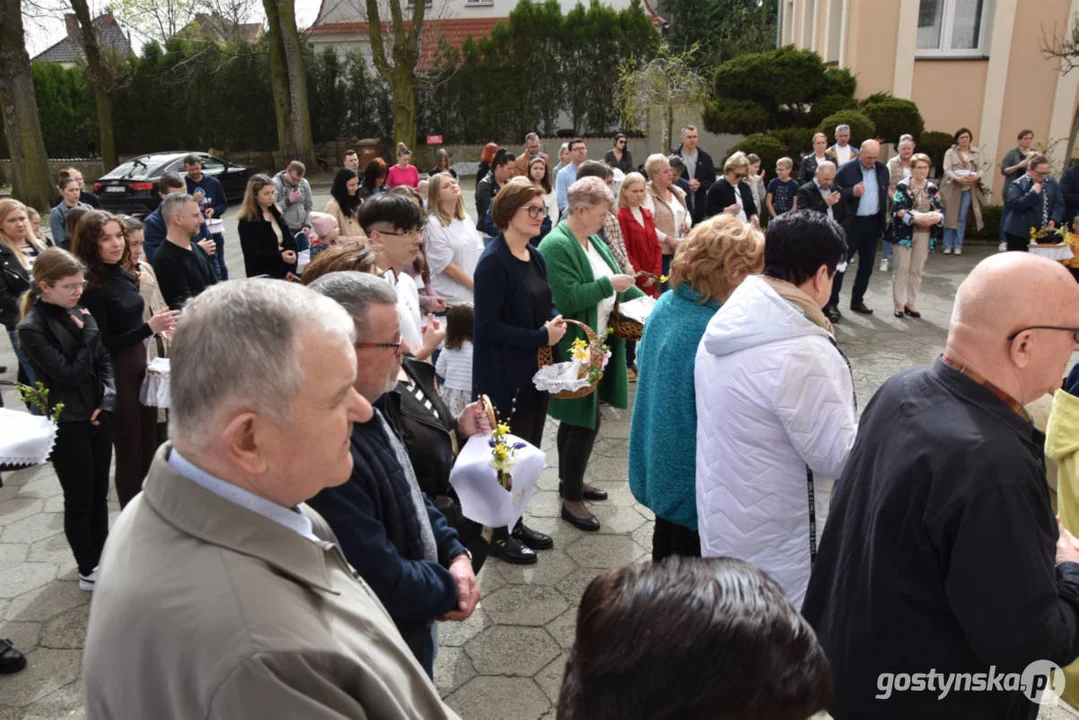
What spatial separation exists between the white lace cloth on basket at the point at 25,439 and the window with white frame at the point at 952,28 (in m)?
17.1

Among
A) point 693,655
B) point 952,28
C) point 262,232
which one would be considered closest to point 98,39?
point 262,232

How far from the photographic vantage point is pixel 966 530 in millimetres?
1761

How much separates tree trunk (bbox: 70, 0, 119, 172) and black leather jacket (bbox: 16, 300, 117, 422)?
73.6 feet

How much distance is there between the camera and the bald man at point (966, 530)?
1.76 metres

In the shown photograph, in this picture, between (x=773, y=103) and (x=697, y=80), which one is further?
(x=697, y=80)

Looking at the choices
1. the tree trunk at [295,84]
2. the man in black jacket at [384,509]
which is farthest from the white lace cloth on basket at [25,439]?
the tree trunk at [295,84]

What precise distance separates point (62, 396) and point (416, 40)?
2326cm

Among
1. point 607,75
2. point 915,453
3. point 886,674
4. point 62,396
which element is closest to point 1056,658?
point 886,674

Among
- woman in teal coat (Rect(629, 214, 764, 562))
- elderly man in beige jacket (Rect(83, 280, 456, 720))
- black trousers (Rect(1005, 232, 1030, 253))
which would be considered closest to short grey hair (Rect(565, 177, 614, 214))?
woman in teal coat (Rect(629, 214, 764, 562))

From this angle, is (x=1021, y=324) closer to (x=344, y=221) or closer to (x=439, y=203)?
(x=439, y=203)

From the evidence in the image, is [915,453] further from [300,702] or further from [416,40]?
[416,40]

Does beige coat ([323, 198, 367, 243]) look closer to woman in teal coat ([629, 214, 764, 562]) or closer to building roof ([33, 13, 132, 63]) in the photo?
woman in teal coat ([629, 214, 764, 562])

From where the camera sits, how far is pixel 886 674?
201cm

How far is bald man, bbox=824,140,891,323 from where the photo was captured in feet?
29.9
